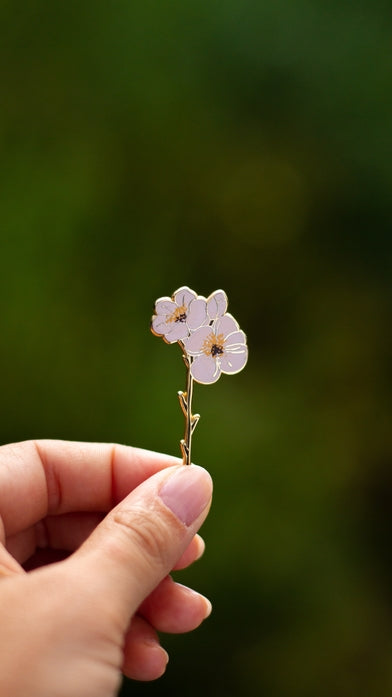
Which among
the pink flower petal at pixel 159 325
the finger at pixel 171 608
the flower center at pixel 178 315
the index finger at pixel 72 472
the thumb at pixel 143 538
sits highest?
the flower center at pixel 178 315

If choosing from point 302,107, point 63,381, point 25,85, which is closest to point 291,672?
point 63,381

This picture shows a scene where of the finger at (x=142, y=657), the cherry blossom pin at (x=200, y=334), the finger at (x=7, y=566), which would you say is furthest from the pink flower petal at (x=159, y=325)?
the finger at (x=142, y=657)

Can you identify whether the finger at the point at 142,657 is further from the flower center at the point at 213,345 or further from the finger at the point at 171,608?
the flower center at the point at 213,345

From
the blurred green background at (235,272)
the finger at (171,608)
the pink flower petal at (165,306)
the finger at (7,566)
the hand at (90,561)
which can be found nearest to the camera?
the hand at (90,561)

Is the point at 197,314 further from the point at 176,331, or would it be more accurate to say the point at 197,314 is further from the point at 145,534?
the point at 145,534

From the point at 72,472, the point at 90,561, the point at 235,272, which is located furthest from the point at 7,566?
the point at 235,272
